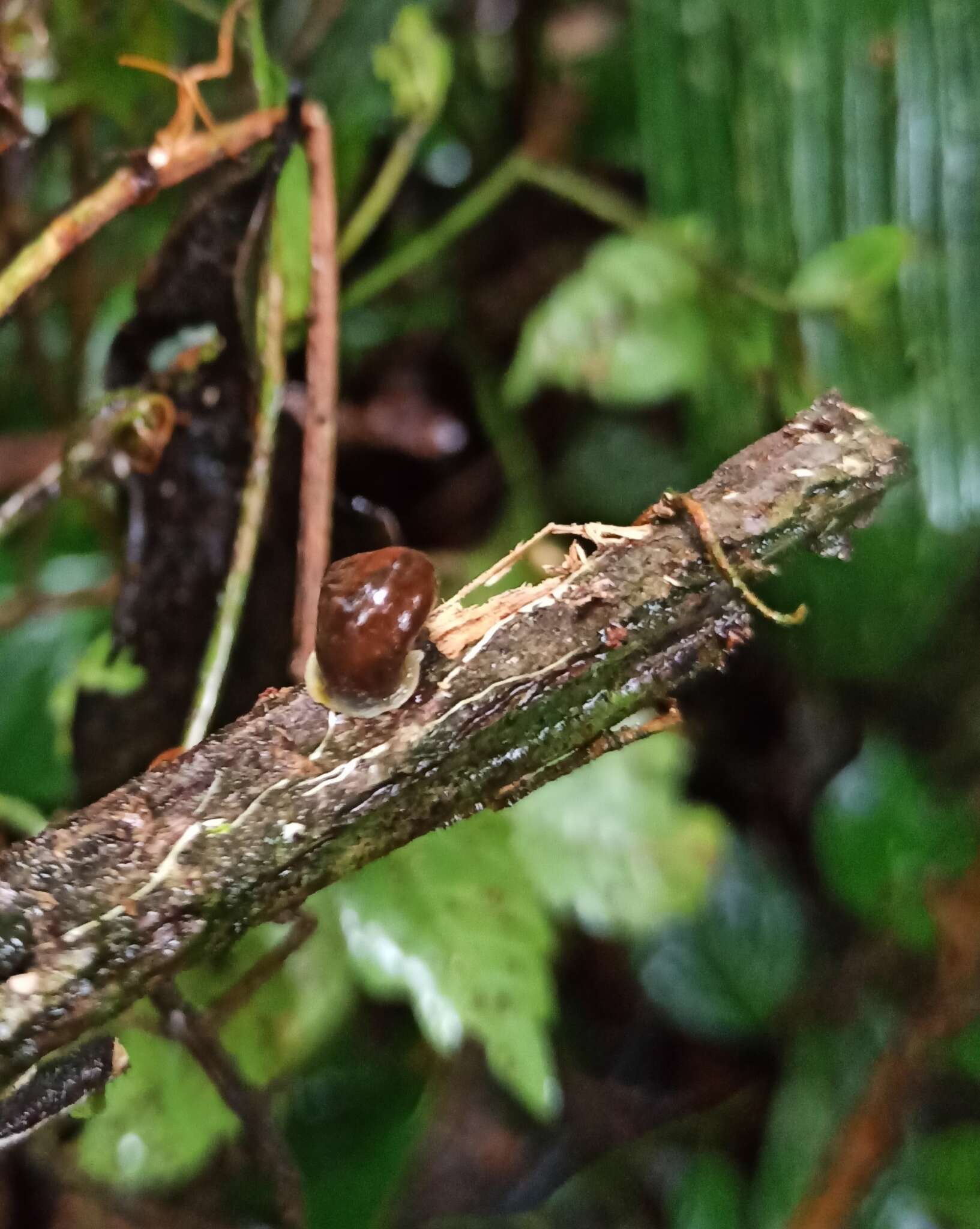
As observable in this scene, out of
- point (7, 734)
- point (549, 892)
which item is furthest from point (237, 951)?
point (7, 734)

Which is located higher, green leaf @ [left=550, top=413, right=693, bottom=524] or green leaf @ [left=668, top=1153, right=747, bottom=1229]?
green leaf @ [left=550, top=413, right=693, bottom=524]

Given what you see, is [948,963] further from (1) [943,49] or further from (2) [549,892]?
(1) [943,49]

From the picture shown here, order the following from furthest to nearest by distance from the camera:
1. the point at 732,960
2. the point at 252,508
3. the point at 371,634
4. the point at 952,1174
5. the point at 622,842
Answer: the point at 732,960
the point at 952,1174
the point at 622,842
the point at 252,508
the point at 371,634

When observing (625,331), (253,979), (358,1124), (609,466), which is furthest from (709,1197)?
(625,331)

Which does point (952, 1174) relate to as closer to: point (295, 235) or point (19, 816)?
point (19, 816)

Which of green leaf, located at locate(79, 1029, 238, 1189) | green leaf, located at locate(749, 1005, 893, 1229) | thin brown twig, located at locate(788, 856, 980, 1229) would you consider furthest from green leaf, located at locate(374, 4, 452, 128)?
green leaf, located at locate(749, 1005, 893, 1229)

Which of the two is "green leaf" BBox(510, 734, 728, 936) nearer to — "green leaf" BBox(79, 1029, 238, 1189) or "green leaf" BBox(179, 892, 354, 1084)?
"green leaf" BBox(179, 892, 354, 1084)
